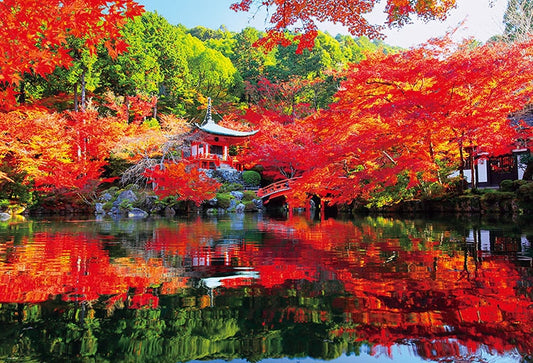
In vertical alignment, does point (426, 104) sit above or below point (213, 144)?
below

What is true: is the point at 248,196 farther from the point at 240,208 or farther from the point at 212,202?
the point at 212,202

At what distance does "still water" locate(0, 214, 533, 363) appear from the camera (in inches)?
67.1

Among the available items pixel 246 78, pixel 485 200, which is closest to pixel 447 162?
pixel 485 200

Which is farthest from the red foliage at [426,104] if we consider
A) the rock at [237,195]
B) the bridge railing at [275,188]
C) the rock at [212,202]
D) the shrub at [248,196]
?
the rock at [237,195]

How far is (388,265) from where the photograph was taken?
374 centimetres

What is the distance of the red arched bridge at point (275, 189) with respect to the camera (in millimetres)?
22391

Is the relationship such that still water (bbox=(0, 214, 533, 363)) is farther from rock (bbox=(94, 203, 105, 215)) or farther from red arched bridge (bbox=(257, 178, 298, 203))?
red arched bridge (bbox=(257, 178, 298, 203))

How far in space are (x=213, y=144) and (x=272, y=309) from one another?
2482 cm

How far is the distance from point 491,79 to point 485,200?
465 cm

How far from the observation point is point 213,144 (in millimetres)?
26578

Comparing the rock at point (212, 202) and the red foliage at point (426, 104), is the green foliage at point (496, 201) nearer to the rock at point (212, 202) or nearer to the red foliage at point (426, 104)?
the red foliage at point (426, 104)

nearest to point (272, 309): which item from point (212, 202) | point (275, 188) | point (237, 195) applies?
point (212, 202)

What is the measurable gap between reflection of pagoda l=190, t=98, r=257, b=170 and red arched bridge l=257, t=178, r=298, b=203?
4528 millimetres

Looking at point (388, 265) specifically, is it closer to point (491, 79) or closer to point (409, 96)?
point (409, 96)
